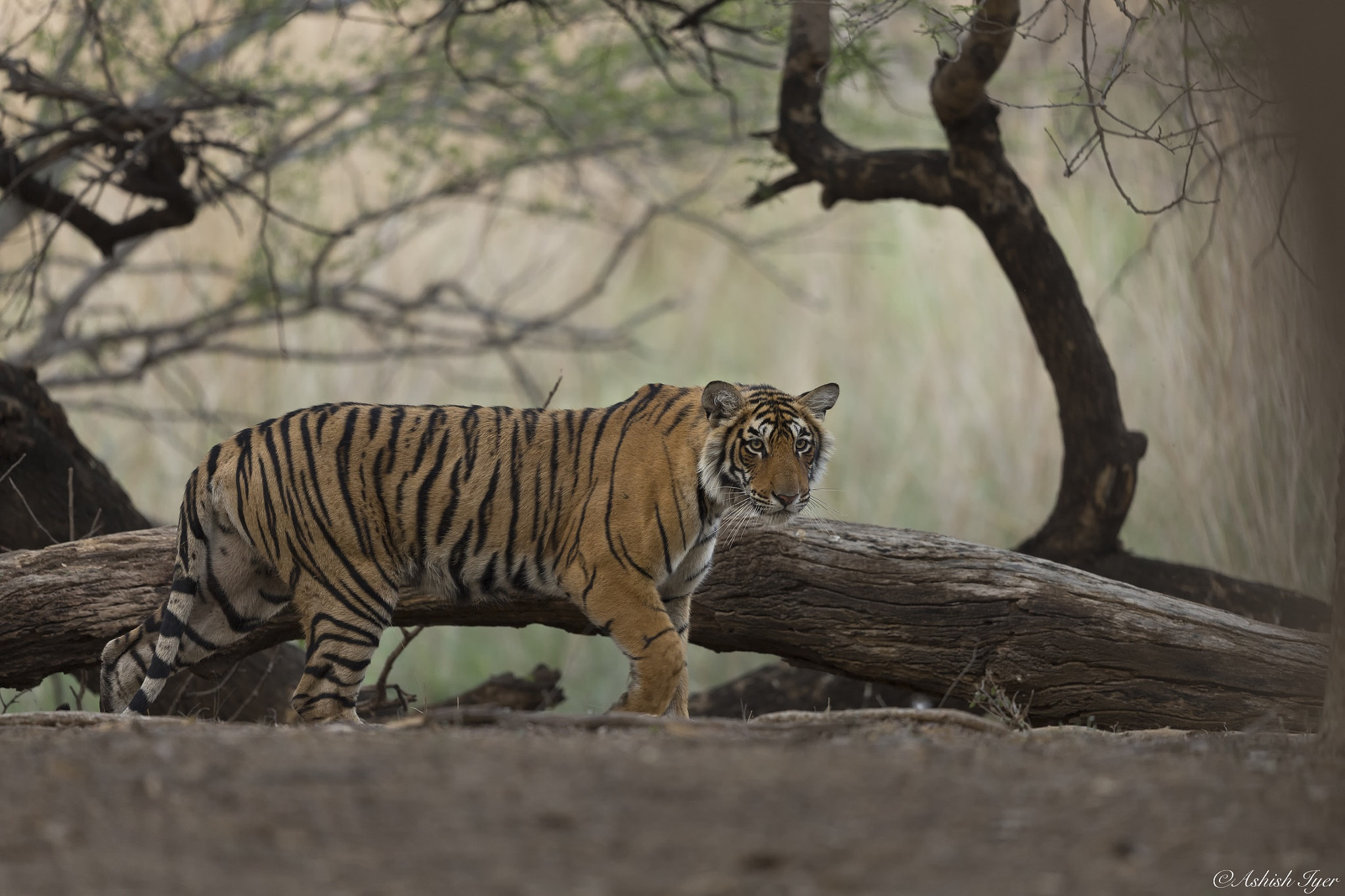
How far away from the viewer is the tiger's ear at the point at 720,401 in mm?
4891

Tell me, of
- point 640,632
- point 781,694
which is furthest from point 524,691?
point 640,632

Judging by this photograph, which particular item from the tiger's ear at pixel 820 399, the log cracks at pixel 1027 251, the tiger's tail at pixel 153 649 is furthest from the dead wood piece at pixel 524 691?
the log cracks at pixel 1027 251

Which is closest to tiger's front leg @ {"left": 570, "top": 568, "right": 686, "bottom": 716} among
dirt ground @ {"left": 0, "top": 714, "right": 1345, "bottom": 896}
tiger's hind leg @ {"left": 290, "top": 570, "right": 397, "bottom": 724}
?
tiger's hind leg @ {"left": 290, "top": 570, "right": 397, "bottom": 724}

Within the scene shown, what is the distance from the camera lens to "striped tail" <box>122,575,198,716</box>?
470 cm

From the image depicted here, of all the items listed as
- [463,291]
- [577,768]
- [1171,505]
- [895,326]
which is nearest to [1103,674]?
[577,768]

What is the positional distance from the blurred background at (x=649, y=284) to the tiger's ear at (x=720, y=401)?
6.60ft

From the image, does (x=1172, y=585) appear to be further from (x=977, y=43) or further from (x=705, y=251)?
(x=705, y=251)

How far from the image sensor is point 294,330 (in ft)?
43.2

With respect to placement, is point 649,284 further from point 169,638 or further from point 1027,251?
point 169,638

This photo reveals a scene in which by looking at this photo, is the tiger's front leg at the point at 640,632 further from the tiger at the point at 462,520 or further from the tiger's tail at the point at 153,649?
the tiger's tail at the point at 153,649

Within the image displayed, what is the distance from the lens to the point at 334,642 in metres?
4.86

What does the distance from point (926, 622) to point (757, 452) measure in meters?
1.02

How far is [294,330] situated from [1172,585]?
9.51 meters

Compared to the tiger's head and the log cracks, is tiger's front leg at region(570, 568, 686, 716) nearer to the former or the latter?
the tiger's head
